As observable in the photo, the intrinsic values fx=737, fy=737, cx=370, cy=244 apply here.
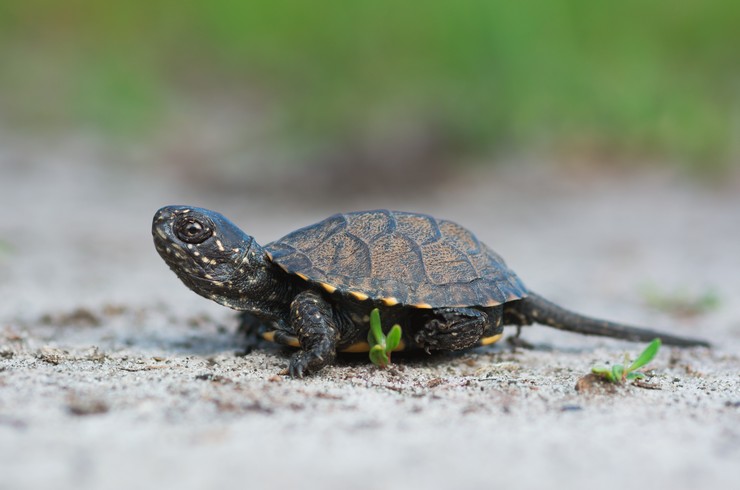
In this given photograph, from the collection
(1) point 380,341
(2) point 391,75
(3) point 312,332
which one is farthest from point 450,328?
(2) point 391,75

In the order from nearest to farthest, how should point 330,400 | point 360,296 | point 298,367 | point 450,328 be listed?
point 330,400 → point 298,367 → point 360,296 → point 450,328

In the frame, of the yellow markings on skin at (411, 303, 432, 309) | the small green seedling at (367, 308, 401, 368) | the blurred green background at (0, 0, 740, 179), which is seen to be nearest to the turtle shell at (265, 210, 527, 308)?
the yellow markings on skin at (411, 303, 432, 309)

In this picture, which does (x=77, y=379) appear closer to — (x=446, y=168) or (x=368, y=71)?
(x=446, y=168)

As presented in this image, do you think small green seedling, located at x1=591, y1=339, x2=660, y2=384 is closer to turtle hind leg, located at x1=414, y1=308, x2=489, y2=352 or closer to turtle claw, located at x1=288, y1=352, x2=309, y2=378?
turtle hind leg, located at x1=414, y1=308, x2=489, y2=352

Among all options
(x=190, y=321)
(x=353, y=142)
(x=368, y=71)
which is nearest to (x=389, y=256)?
(x=190, y=321)

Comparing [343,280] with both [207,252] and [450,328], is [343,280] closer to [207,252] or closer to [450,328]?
[450,328]

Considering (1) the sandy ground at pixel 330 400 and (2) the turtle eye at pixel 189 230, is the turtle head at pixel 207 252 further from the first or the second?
(1) the sandy ground at pixel 330 400

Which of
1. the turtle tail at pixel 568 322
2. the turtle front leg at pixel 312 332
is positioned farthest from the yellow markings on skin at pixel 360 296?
the turtle tail at pixel 568 322

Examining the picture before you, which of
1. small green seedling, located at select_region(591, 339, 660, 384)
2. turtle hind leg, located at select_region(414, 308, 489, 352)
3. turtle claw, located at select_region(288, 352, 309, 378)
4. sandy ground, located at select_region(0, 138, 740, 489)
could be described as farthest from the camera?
turtle hind leg, located at select_region(414, 308, 489, 352)
